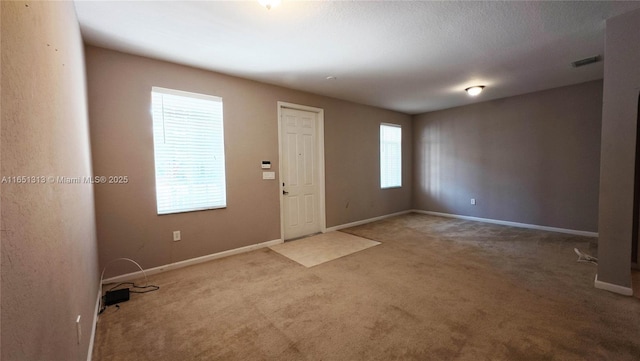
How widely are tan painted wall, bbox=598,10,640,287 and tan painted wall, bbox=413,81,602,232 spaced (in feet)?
8.29

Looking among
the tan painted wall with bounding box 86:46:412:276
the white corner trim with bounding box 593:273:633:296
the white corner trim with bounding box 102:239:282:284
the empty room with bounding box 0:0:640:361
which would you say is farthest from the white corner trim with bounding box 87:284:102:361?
the white corner trim with bounding box 593:273:633:296

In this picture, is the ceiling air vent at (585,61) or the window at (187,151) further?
the ceiling air vent at (585,61)

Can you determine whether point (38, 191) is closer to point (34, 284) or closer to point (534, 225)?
point (34, 284)

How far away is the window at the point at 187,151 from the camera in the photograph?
3.22 metres

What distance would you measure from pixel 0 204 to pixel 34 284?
39 centimetres

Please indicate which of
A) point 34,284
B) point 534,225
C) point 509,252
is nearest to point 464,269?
point 509,252

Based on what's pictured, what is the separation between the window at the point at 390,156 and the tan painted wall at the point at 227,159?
1.02 meters

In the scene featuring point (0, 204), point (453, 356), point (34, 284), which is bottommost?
point (453, 356)

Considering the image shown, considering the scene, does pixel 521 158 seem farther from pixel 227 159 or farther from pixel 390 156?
pixel 227 159

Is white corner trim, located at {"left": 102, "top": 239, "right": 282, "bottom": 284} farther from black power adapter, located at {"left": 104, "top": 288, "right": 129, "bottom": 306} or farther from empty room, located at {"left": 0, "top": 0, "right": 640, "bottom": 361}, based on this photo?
black power adapter, located at {"left": 104, "top": 288, "right": 129, "bottom": 306}

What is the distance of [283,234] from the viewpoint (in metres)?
4.42

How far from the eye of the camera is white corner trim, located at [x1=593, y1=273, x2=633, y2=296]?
2453 mm

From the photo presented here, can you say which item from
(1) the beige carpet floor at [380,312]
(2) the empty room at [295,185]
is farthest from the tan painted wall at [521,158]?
(1) the beige carpet floor at [380,312]

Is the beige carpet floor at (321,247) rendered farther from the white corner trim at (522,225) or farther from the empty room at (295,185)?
the white corner trim at (522,225)
